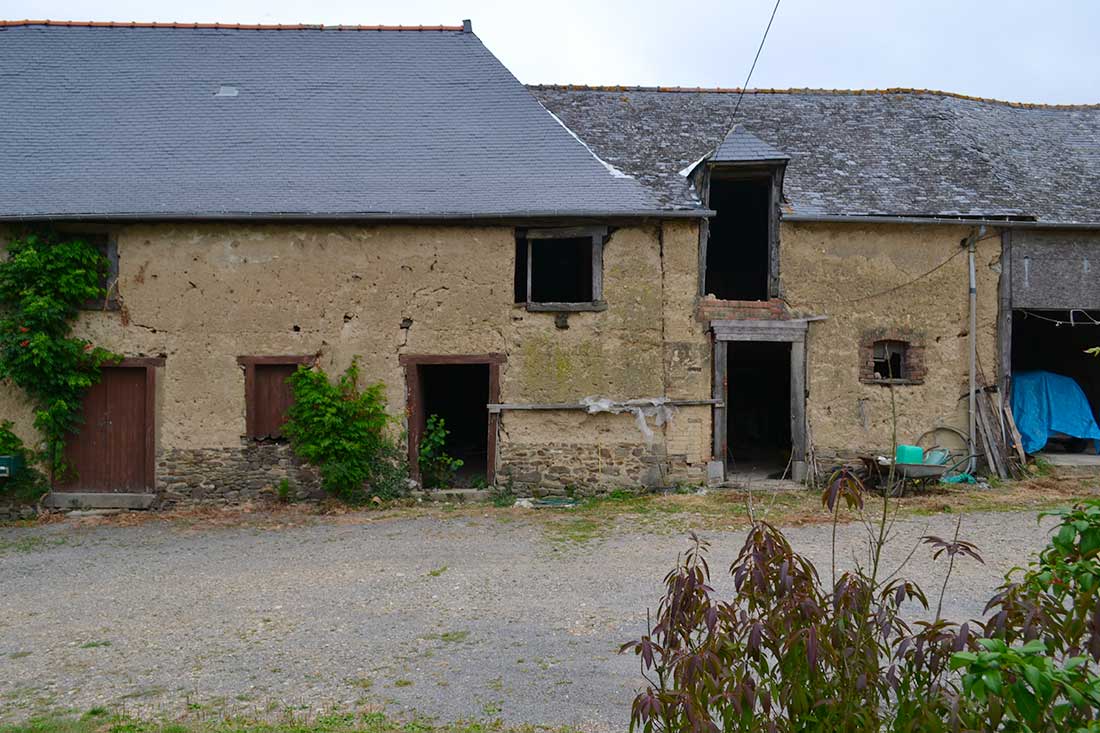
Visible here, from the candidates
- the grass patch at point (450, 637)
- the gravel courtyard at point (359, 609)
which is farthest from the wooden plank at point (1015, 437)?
the grass patch at point (450, 637)

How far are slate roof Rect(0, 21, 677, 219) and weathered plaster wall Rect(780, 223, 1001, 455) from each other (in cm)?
242

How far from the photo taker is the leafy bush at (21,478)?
9445 millimetres

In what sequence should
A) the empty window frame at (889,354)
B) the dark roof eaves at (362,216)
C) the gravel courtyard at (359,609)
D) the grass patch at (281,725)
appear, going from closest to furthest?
the grass patch at (281,725) → the gravel courtyard at (359,609) → the dark roof eaves at (362,216) → the empty window frame at (889,354)

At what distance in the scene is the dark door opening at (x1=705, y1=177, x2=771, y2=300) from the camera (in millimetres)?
14266

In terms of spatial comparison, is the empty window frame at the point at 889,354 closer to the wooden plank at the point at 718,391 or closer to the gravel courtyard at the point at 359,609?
the wooden plank at the point at 718,391

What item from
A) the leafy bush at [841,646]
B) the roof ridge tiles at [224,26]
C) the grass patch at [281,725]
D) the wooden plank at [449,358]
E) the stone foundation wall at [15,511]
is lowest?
the stone foundation wall at [15,511]

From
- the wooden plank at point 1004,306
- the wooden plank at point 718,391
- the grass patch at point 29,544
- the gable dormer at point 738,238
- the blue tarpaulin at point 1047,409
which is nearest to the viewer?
the grass patch at point 29,544

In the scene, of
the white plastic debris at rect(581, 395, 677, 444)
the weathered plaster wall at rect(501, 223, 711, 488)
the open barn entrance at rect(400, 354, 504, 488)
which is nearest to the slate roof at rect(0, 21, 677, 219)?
the weathered plaster wall at rect(501, 223, 711, 488)

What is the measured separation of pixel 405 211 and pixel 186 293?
3157 millimetres

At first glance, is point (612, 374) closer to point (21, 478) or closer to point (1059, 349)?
point (21, 478)

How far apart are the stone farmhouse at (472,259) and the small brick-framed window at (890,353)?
38mm

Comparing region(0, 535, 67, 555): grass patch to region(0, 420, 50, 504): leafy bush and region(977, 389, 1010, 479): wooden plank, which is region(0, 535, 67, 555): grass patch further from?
region(977, 389, 1010, 479): wooden plank

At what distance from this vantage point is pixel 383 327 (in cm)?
980

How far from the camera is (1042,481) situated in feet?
33.9
